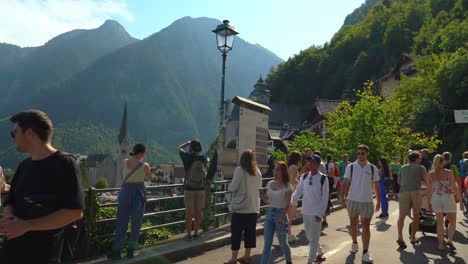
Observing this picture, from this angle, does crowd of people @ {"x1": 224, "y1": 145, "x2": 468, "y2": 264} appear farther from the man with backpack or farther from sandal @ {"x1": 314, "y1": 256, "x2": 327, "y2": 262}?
the man with backpack

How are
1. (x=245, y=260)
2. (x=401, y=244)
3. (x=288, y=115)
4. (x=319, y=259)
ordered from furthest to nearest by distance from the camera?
(x=288, y=115) → (x=401, y=244) → (x=319, y=259) → (x=245, y=260)

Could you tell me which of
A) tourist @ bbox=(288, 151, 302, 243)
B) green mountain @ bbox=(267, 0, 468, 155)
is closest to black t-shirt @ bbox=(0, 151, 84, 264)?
tourist @ bbox=(288, 151, 302, 243)

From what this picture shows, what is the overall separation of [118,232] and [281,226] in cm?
252

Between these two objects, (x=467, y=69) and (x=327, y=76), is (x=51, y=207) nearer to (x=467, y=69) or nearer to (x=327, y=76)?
(x=467, y=69)

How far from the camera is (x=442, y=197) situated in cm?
864

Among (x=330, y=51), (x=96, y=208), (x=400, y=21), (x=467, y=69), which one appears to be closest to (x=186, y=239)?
(x=96, y=208)

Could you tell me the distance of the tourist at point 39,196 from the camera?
279 centimetres

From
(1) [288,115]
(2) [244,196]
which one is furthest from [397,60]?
(2) [244,196]

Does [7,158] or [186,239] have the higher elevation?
[7,158]

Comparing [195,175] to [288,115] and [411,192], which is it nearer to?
[411,192]

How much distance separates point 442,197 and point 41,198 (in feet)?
26.0

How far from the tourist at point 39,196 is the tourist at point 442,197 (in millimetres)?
7674

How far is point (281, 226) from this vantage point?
6.58 m

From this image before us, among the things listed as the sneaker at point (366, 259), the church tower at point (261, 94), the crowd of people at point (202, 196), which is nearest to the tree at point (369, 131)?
the crowd of people at point (202, 196)
